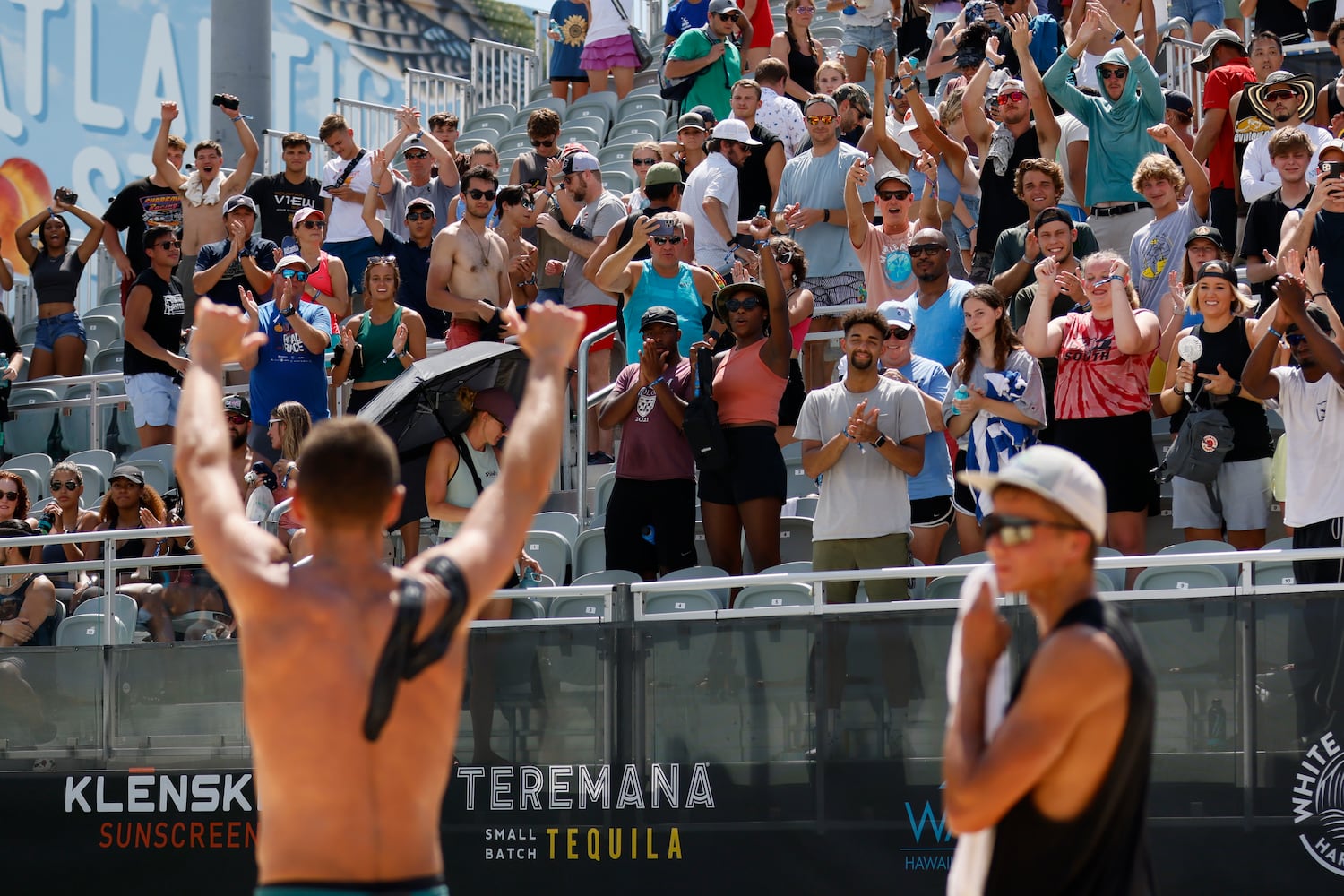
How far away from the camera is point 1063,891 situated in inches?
135

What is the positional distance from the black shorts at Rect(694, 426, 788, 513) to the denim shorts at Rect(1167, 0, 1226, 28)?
797 centimetres

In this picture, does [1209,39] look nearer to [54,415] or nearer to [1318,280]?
[1318,280]

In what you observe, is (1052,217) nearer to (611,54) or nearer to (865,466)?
(865,466)

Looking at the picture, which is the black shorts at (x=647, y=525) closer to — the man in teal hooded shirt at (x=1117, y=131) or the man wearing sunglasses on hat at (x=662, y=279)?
the man wearing sunglasses on hat at (x=662, y=279)

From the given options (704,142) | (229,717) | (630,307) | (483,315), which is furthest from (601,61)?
Result: (229,717)

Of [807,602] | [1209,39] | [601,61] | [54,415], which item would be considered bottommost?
[807,602]

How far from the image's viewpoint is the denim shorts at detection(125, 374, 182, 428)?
1291 cm

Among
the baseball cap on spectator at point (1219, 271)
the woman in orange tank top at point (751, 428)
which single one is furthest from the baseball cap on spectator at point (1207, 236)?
the woman in orange tank top at point (751, 428)

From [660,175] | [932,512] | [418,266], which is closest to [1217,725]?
[932,512]

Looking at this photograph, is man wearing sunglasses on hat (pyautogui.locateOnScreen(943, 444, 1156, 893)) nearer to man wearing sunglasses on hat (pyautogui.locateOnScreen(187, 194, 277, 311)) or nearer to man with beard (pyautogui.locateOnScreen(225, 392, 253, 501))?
man with beard (pyautogui.locateOnScreen(225, 392, 253, 501))

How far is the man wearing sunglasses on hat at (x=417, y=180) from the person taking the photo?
14.1m

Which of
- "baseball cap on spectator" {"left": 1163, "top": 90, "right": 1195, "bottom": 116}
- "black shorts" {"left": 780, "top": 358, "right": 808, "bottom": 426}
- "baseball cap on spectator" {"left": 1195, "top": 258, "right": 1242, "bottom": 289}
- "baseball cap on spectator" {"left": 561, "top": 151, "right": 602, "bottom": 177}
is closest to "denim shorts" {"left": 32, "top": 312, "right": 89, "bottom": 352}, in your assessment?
"baseball cap on spectator" {"left": 561, "top": 151, "right": 602, "bottom": 177}

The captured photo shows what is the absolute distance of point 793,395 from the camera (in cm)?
1020

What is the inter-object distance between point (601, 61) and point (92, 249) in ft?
17.3
